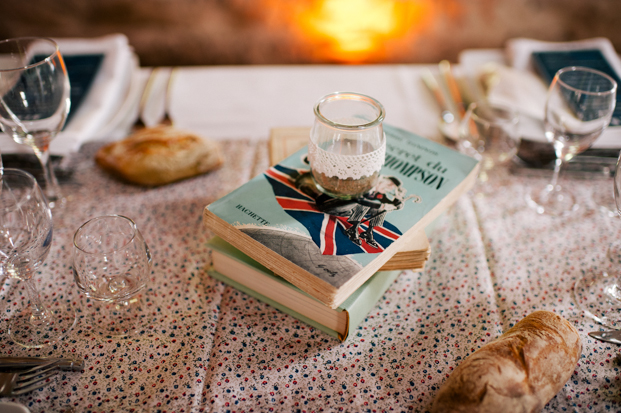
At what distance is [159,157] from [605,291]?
832mm

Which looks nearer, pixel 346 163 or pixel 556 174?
pixel 346 163

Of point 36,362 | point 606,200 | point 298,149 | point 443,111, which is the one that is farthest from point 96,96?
point 606,200

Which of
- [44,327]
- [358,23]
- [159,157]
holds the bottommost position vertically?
[44,327]

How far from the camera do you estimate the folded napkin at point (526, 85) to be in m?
0.97

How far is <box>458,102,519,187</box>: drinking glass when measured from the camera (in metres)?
0.90

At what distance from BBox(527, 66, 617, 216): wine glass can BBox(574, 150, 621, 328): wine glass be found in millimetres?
146

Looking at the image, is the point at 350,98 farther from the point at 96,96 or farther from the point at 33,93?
the point at 96,96

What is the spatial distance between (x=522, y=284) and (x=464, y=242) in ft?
0.39

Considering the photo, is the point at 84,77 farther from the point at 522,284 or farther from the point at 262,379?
the point at 522,284

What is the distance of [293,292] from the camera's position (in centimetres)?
64

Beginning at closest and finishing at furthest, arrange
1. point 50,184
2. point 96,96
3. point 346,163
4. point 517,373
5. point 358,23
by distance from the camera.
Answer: point 517,373, point 346,163, point 50,184, point 96,96, point 358,23

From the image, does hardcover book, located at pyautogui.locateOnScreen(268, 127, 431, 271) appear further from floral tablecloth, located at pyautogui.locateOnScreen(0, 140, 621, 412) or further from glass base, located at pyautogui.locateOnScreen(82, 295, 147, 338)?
glass base, located at pyautogui.locateOnScreen(82, 295, 147, 338)

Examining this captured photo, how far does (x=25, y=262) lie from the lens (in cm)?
59

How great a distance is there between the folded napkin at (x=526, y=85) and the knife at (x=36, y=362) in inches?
37.1
